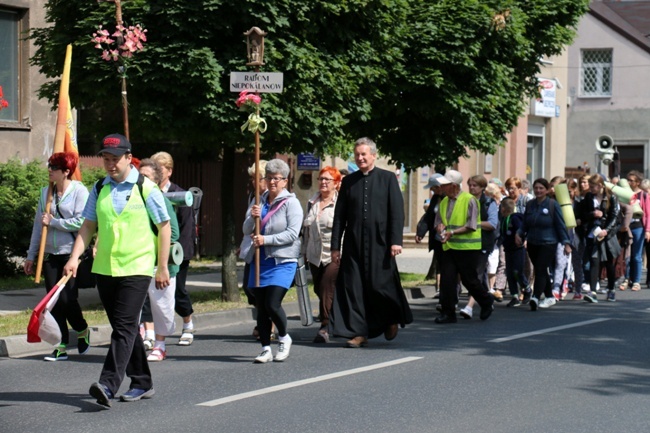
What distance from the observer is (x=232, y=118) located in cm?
1446

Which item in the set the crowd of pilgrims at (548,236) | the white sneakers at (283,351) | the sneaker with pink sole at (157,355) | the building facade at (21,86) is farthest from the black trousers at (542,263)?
the building facade at (21,86)

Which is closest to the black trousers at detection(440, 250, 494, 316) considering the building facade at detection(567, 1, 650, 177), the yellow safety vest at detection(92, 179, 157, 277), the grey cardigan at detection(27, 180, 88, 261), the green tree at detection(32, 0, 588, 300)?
the green tree at detection(32, 0, 588, 300)

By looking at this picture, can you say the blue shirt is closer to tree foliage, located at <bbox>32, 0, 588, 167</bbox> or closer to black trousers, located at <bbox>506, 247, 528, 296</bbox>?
tree foliage, located at <bbox>32, 0, 588, 167</bbox>

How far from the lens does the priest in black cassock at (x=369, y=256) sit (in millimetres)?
11477

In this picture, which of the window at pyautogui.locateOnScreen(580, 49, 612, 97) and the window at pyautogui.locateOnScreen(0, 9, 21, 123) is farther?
the window at pyautogui.locateOnScreen(580, 49, 612, 97)

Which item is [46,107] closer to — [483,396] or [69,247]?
[69,247]

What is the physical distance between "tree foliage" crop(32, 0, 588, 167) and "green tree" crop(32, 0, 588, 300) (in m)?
0.02

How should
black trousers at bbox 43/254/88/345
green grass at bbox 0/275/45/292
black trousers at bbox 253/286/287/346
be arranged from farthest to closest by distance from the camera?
green grass at bbox 0/275/45/292 → black trousers at bbox 43/254/88/345 → black trousers at bbox 253/286/287/346

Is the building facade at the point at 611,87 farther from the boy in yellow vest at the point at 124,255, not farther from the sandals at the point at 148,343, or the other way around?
the boy in yellow vest at the point at 124,255

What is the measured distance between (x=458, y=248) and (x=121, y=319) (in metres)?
6.52

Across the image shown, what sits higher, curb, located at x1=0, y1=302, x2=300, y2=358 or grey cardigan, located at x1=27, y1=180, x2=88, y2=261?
grey cardigan, located at x1=27, y1=180, x2=88, y2=261

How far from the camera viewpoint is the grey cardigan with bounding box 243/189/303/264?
34.4 feet

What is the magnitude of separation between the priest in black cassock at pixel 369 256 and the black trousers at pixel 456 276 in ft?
7.56

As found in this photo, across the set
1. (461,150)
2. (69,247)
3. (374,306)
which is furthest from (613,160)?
(69,247)
